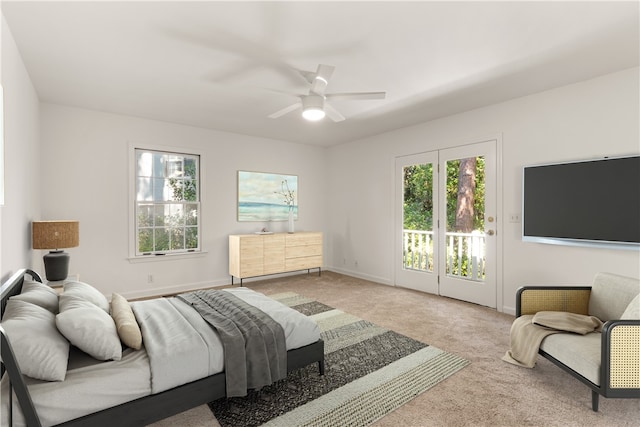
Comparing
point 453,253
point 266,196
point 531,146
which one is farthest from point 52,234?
point 531,146

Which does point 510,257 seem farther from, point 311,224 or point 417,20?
point 311,224

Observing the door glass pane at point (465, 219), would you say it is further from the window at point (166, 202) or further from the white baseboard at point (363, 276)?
the window at point (166, 202)

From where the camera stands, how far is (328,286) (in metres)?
5.32

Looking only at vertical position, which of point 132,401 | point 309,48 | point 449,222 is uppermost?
point 309,48

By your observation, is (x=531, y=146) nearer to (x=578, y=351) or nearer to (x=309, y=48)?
(x=578, y=351)

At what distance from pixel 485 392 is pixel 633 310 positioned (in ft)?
3.79

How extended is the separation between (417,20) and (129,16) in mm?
2028

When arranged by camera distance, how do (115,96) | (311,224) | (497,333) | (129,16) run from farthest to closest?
(311,224) < (115,96) < (497,333) < (129,16)

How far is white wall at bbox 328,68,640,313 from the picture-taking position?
3133mm

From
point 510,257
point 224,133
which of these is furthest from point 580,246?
point 224,133

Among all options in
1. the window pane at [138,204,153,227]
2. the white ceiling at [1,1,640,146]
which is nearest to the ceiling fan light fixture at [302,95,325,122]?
the white ceiling at [1,1,640,146]

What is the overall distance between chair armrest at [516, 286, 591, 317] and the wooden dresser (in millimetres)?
3689

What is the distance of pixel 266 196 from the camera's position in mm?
5934

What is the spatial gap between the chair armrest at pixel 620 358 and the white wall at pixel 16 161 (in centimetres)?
391
